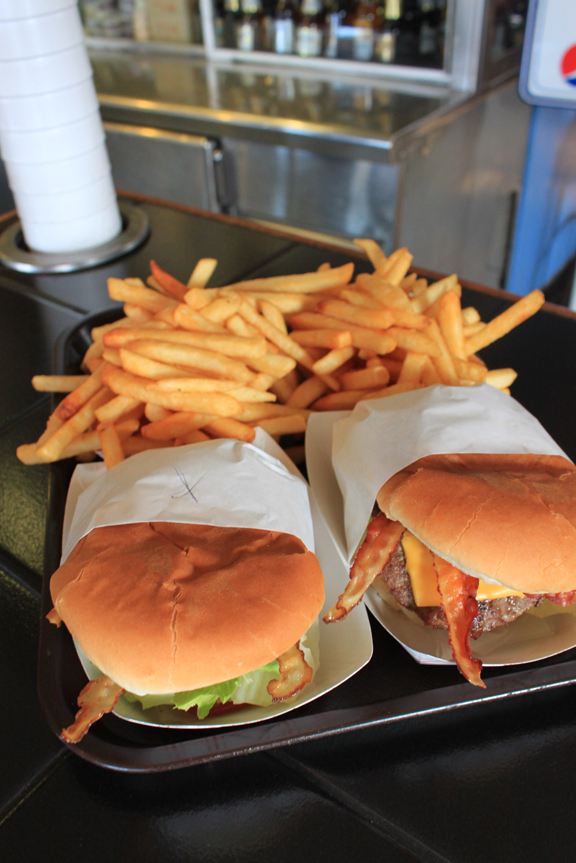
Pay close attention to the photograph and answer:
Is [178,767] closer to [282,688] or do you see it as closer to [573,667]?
[282,688]

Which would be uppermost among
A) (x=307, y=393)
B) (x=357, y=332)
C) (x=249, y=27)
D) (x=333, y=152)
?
(x=249, y=27)

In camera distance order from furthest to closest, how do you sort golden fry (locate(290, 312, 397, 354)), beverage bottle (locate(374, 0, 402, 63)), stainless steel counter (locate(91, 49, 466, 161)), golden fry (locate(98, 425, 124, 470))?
beverage bottle (locate(374, 0, 402, 63)) → stainless steel counter (locate(91, 49, 466, 161)) → golden fry (locate(290, 312, 397, 354)) → golden fry (locate(98, 425, 124, 470))

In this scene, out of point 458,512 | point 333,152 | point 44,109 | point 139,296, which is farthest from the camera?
point 333,152

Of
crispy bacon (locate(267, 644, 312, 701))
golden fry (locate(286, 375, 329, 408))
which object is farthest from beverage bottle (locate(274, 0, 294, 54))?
crispy bacon (locate(267, 644, 312, 701))

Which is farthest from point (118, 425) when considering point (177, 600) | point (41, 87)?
point (41, 87)

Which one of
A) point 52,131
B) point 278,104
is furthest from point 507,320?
point 278,104

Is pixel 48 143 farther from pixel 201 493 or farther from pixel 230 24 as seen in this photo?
pixel 230 24

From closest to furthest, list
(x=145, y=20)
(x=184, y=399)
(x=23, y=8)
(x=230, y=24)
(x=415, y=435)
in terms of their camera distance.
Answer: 1. (x=415, y=435)
2. (x=184, y=399)
3. (x=23, y=8)
4. (x=230, y=24)
5. (x=145, y=20)

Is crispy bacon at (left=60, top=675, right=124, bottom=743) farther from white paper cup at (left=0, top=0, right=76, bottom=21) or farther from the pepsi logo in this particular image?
the pepsi logo
